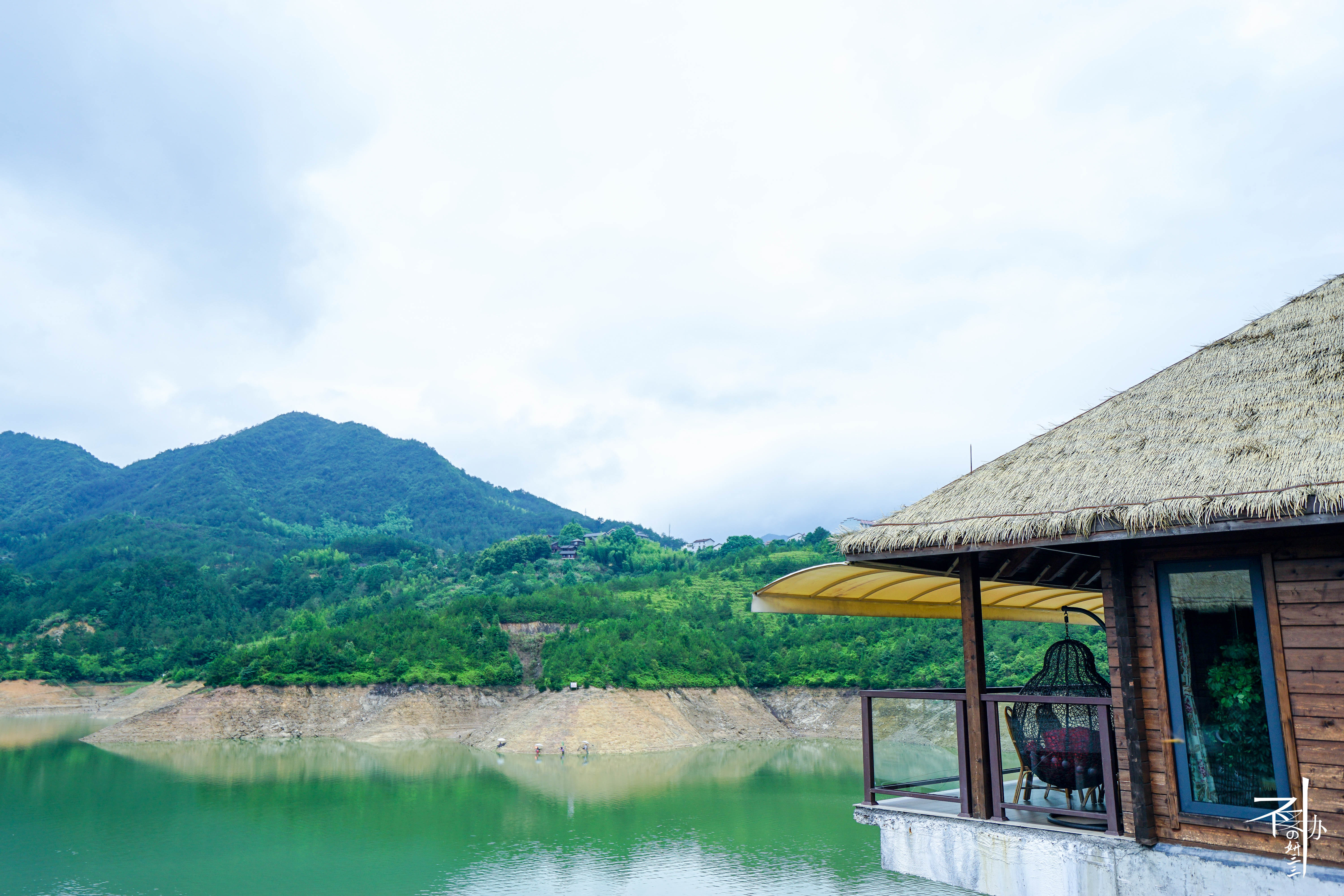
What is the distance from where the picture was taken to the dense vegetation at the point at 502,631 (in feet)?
131

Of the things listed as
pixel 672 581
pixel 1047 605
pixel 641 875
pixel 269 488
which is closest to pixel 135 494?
pixel 269 488

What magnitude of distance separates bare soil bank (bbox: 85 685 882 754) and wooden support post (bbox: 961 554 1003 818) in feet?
102

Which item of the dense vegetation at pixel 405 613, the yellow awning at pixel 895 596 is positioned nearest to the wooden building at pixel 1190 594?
the yellow awning at pixel 895 596

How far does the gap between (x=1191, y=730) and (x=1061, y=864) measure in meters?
1.06

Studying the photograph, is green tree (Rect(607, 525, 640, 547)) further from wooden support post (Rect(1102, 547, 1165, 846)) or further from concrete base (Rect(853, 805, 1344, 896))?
wooden support post (Rect(1102, 547, 1165, 846))

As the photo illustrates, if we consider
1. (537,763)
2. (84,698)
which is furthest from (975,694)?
(84,698)

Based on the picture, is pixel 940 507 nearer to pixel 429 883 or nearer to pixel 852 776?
pixel 429 883

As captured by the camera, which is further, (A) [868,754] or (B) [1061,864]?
(A) [868,754]

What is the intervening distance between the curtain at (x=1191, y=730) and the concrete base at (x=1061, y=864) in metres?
0.29

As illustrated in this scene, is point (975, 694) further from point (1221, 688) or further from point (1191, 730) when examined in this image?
point (1221, 688)

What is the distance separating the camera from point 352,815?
2061cm

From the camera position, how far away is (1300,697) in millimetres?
4160

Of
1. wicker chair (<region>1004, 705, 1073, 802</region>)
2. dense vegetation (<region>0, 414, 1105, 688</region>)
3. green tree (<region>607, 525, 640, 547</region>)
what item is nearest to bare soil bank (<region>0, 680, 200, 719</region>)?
dense vegetation (<region>0, 414, 1105, 688</region>)

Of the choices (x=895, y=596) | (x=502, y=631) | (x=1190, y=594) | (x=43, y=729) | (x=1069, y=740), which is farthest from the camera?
(x=502, y=631)
